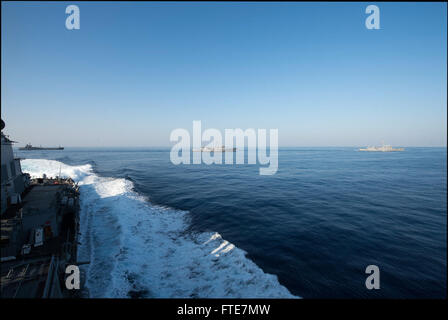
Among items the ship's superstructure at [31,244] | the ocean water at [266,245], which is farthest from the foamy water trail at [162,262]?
the ship's superstructure at [31,244]

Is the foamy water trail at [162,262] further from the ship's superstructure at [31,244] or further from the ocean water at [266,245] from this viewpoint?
the ship's superstructure at [31,244]

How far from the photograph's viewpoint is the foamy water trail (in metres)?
11.2

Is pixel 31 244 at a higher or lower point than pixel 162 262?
higher

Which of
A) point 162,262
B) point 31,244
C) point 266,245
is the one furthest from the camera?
point 266,245

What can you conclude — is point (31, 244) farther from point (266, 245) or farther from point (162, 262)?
point (266, 245)

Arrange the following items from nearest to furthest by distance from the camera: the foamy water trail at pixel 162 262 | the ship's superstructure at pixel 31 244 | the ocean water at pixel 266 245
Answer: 1. the ship's superstructure at pixel 31 244
2. the foamy water trail at pixel 162 262
3. the ocean water at pixel 266 245

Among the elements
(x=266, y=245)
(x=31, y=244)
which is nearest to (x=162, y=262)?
(x=266, y=245)

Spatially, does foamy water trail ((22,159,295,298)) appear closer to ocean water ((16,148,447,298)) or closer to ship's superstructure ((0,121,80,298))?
ocean water ((16,148,447,298))

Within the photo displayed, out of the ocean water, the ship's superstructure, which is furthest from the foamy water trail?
the ship's superstructure

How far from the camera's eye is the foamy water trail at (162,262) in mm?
11180

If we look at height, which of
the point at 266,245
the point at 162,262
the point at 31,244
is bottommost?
the point at 162,262

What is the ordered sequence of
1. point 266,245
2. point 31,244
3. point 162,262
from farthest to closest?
1. point 266,245
2. point 162,262
3. point 31,244

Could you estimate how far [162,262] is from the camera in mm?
14117
